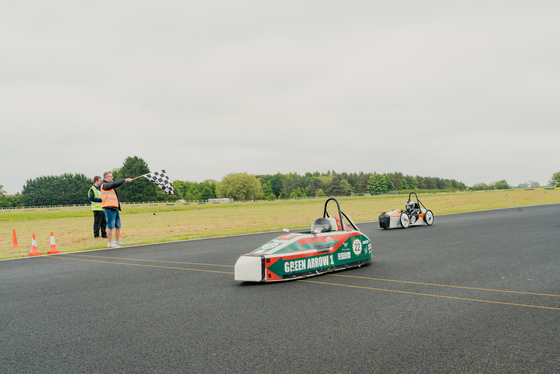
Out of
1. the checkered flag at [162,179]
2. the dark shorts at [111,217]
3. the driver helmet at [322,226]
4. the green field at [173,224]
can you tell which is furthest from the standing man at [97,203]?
the driver helmet at [322,226]

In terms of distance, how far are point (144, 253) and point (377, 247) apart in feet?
22.1

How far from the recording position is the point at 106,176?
12000mm

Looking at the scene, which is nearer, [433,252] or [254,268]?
[254,268]

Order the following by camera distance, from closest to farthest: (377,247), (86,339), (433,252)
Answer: (86,339), (433,252), (377,247)

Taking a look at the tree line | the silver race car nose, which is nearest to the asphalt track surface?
the silver race car nose

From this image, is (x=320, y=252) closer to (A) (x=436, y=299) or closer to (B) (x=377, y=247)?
(A) (x=436, y=299)

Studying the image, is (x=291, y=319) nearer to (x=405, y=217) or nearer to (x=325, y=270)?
(x=325, y=270)

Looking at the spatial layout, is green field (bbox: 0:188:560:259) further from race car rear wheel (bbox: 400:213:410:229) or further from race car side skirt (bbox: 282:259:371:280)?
race car rear wheel (bbox: 400:213:410:229)

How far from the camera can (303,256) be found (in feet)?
22.5

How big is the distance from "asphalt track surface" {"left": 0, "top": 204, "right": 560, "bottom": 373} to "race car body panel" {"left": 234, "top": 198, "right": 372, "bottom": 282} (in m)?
0.23

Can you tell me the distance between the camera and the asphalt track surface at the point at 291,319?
3.33m

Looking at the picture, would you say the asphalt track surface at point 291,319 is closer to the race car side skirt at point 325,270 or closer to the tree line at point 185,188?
the race car side skirt at point 325,270

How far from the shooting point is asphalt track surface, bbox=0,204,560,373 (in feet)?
10.9

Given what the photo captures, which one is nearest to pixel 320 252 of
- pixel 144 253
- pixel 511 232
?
Result: pixel 144 253
